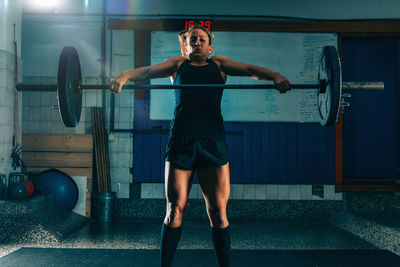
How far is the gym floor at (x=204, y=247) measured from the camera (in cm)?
234

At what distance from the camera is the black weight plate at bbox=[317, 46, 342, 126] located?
1784 millimetres

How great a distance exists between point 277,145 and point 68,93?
2638 mm

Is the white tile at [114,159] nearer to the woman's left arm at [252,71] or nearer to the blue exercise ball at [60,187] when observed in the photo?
the blue exercise ball at [60,187]

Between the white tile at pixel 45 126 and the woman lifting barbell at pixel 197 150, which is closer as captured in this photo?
the woman lifting barbell at pixel 197 150

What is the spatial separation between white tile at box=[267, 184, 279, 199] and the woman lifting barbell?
233 cm

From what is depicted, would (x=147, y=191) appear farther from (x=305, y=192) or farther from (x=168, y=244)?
(x=168, y=244)

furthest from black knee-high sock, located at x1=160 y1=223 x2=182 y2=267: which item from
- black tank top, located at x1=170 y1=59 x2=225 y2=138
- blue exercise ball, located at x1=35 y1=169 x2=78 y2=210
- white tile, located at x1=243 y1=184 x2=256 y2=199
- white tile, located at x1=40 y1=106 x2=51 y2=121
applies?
white tile, located at x1=40 y1=106 x2=51 y2=121

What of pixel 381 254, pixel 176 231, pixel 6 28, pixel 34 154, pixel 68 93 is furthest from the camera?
pixel 34 154

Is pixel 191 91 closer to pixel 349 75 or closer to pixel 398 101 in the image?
pixel 349 75

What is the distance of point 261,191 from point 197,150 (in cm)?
245

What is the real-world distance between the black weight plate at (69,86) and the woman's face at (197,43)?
0.74m

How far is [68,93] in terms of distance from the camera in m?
1.91

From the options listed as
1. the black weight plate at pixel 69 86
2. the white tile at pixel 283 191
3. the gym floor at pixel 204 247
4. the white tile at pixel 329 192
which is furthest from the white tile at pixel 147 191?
the white tile at pixel 329 192

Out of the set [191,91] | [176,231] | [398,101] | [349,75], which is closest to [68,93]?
[191,91]
